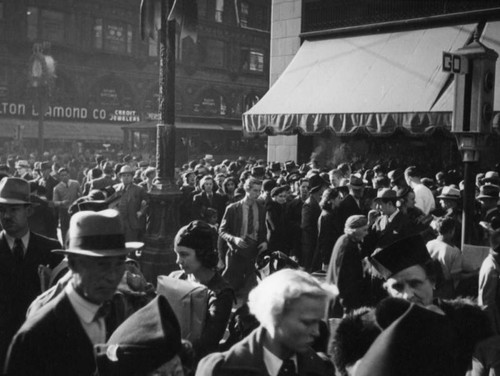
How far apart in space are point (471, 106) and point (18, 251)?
5630 mm

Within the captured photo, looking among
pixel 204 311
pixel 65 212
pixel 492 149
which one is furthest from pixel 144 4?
pixel 492 149

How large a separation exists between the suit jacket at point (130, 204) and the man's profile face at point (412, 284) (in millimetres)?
7448

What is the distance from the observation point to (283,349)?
2.66 m

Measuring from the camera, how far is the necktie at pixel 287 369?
8.68 ft

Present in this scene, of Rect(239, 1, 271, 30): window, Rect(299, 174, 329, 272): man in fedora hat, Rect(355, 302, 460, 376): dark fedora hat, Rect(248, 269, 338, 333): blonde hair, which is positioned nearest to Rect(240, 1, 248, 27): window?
Rect(239, 1, 271, 30): window

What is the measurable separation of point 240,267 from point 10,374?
5928mm

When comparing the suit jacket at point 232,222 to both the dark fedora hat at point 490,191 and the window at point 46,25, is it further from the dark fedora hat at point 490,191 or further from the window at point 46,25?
the window at point 46,25

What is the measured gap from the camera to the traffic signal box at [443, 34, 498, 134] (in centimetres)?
736

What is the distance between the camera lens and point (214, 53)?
4606cm

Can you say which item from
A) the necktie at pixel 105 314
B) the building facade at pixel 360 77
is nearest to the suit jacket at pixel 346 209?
the building facade at pixel 360 77

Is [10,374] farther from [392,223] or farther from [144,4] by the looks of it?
[144,4]

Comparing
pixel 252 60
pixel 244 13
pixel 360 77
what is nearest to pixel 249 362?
pixel 360 77

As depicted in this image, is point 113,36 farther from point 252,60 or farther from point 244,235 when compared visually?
point 244,235

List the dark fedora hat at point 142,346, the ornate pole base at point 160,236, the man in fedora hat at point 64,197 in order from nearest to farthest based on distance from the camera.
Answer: the dark fedora hat at point 142,346, the ornate pole base at point 160,236, the man in fedora hat at point 64,197
